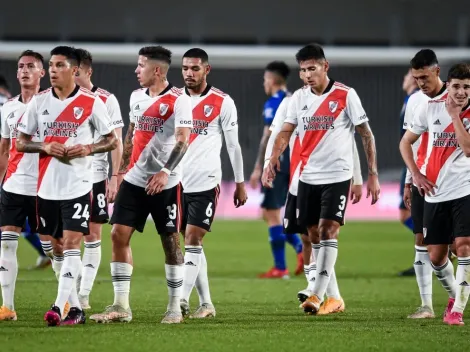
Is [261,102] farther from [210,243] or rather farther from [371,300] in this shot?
[371,300]

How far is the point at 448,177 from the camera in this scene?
858cm

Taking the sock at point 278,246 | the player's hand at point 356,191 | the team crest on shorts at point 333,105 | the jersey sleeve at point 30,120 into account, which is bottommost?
the sock at point 278,246

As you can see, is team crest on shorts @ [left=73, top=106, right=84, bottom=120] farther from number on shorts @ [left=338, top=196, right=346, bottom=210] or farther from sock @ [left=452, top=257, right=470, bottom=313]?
sock @ [left=452, top=257, right=470, bottom=313]

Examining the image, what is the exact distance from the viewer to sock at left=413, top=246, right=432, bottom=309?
934cm

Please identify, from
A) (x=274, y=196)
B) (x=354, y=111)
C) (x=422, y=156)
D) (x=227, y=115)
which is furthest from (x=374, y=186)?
(x=274, y=196)

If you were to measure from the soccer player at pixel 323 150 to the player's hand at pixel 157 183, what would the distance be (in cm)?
175

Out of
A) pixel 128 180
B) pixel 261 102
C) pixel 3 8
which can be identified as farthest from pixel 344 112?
pixel 3 8

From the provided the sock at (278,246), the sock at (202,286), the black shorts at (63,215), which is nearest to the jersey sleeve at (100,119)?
the black shorts at (63,215)

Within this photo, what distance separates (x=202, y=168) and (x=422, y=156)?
1997 millimetres

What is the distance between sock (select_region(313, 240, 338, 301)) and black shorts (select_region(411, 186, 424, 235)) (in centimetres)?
80

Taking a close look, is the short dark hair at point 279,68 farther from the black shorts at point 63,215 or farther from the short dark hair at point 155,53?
the black shorts at point 63,215

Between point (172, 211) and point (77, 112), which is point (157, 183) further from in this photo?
point (77, 112)

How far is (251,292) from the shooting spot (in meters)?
11.7

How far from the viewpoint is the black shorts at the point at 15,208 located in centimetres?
889
